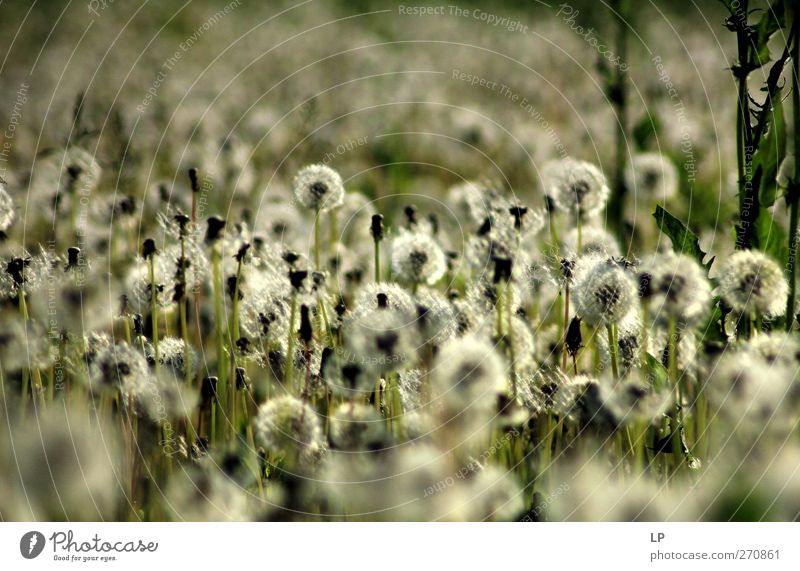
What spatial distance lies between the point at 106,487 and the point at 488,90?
2271mm

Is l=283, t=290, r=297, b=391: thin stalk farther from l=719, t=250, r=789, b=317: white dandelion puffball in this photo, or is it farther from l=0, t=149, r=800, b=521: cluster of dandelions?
l=719, t=250, r=789, b=317: white dandelion puffball

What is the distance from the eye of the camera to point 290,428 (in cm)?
110

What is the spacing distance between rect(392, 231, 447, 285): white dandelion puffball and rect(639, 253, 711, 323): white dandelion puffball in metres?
0.35

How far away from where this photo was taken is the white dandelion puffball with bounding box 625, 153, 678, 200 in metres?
1.90

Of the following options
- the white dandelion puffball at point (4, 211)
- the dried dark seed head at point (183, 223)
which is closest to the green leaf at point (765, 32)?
the dried dark seed head at point (183, 223)

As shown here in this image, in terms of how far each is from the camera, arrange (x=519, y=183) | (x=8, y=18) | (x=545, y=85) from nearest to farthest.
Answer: (x=8, y=18) → (x=519, y=183) → (x=545, y=85)

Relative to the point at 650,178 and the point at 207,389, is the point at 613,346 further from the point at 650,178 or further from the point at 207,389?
the point at 650,178

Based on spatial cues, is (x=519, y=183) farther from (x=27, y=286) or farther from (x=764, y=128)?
(x=27, y=286)

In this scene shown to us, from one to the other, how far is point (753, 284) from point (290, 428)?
2.41ft

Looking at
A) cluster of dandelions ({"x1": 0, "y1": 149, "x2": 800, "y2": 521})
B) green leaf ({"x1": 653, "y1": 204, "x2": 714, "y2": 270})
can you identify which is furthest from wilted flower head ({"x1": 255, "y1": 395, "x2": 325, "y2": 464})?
green leaf ({"x1": 653, "y1": 204, "x2": 714, "y2": 270})

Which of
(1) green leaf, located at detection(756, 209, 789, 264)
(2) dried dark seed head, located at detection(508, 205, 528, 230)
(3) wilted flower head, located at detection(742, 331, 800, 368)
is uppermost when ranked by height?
(2) dried dark seed head, located at detection(508, 205, 528, 230)

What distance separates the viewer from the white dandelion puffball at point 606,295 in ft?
3.87
